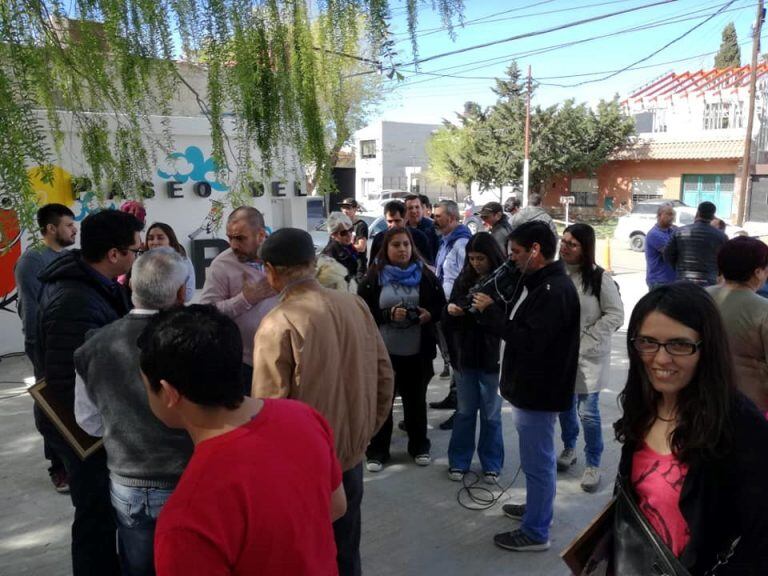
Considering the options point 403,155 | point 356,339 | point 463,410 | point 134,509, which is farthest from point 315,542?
point 403,155

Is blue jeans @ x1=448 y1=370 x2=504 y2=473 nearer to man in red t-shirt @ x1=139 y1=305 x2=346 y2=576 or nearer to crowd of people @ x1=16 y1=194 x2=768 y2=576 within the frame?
crowd of people @ x1=16 y1=194 x2=768 y2=576

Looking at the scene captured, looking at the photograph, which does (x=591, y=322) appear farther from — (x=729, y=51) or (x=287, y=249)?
(x=729, y=51)

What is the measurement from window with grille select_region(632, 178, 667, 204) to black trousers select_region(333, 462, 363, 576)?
30.7 metres

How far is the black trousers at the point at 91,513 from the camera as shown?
2.56 m

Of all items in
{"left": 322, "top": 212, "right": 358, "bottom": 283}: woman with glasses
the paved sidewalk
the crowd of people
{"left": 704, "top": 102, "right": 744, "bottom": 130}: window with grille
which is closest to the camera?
the crowd of people

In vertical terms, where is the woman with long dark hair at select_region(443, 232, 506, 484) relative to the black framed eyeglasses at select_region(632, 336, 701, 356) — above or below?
below

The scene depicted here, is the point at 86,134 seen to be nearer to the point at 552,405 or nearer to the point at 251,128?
the point at 251,128

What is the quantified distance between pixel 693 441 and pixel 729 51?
6188 cm

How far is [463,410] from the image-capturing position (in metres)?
4.09

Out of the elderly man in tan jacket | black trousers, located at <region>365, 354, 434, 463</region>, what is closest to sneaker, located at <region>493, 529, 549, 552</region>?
the elderly man in tan jacket

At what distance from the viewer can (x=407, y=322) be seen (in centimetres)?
439

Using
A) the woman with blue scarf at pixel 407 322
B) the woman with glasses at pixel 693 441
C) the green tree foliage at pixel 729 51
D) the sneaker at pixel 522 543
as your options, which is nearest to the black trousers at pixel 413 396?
the woman with blue scarf at pixel 407 322

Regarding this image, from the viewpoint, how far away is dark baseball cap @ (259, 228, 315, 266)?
8.25ft

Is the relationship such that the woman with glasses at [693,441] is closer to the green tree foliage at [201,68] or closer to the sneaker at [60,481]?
the green tree foliage at [201,68]
